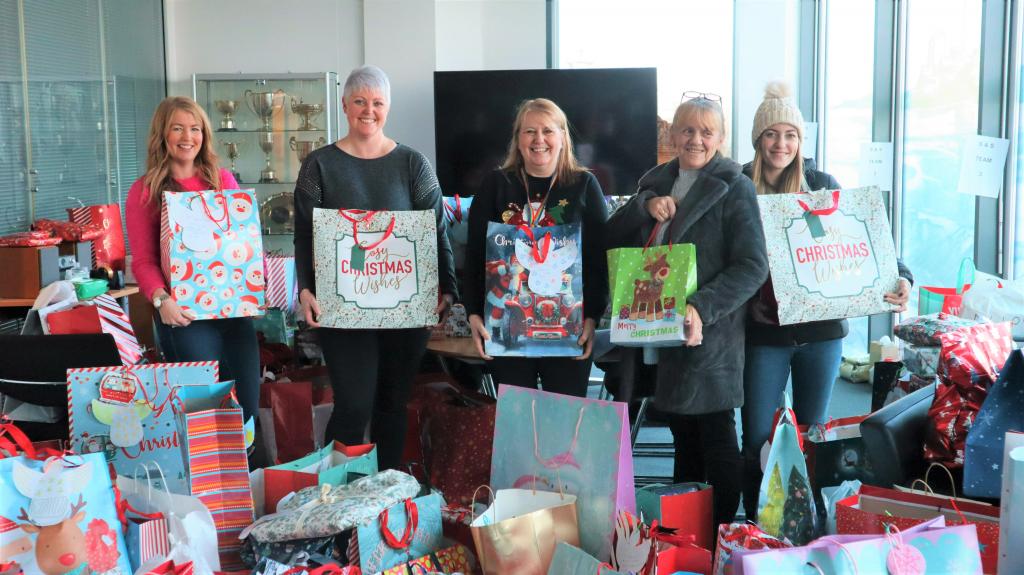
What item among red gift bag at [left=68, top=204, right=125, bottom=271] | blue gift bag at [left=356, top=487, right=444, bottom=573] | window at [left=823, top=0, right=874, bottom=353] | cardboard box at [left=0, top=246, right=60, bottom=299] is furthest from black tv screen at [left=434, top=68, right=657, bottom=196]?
blue gift bag at [left=356, top=487, right=444, bottom=573]

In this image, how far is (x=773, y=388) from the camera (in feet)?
8.35

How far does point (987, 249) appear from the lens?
404cm

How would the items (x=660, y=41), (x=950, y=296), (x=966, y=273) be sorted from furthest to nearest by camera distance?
(x=660, y=41) < (x=966, y=273) < (x=950, y=296)

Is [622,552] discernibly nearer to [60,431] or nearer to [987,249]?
[60,431]

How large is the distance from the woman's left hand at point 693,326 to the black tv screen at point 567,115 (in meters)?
4.22

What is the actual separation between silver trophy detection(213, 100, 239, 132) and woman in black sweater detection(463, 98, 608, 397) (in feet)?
13.8

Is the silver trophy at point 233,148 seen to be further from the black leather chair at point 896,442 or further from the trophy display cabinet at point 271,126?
the black leather chair at point 896,442

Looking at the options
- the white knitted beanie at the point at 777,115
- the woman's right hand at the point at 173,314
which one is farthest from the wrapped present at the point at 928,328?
the woman's right hand at the point at 173,314

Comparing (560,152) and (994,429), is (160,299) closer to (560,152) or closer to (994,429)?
(560,152)

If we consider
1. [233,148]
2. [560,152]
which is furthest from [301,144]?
[560,152]

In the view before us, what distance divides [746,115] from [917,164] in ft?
5.38

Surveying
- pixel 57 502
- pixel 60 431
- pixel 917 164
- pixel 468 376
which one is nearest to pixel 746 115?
pixel 917 164

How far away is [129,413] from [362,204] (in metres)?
0.82

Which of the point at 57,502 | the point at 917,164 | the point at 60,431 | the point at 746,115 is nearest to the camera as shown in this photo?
the point at 57,502
